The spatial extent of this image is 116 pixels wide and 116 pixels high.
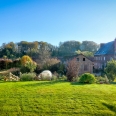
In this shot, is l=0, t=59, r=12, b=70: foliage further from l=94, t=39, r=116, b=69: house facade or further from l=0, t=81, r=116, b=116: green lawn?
l=0, t=81, r=116, b=116: green lawn

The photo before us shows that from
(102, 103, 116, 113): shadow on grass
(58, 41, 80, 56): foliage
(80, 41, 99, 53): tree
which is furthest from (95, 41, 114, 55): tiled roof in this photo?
(102, 103, 116, 113): shadow on grass

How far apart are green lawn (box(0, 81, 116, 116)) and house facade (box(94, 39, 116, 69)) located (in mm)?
28465

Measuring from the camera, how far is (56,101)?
9.15m

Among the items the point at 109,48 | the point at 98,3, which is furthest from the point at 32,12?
the point at 109,48

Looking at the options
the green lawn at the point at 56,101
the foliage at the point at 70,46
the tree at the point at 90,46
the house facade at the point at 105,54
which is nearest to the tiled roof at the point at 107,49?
the house facade at the point at 105,54

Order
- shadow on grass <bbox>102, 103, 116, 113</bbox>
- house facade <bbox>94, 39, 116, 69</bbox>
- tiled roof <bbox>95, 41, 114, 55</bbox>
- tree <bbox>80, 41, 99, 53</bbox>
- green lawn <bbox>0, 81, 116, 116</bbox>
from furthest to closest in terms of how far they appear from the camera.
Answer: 1. tree <bbox>80, 41, 99, 53</bbox>
2. tiled roof <bbox>95, 41, 114, 55</bbox>
3. house facade <bbox>94, 39, 116, 69</bbox>
4. shadow on grass <bbox>102, 103, 116, 113</bbox>
5. green lawn <bbox>0, 81, 116, 116</bbox>

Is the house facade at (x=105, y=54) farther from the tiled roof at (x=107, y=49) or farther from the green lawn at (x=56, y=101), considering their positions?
the green lawn at (x=56, y=101)

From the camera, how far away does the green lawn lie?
8.19 metres

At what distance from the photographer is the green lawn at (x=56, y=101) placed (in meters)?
8.19

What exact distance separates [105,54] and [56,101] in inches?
1257

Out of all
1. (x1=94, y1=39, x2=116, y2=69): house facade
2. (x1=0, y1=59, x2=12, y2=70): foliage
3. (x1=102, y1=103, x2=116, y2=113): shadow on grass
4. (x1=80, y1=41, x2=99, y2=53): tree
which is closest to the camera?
(x1=102, y1=103, x2=116, y2=113): shadow on grass

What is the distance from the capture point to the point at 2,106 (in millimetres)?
8484

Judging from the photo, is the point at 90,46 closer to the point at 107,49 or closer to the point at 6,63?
the point at 107,49

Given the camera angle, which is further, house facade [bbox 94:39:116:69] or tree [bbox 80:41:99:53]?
tree [bbox 80:41:99:53]
